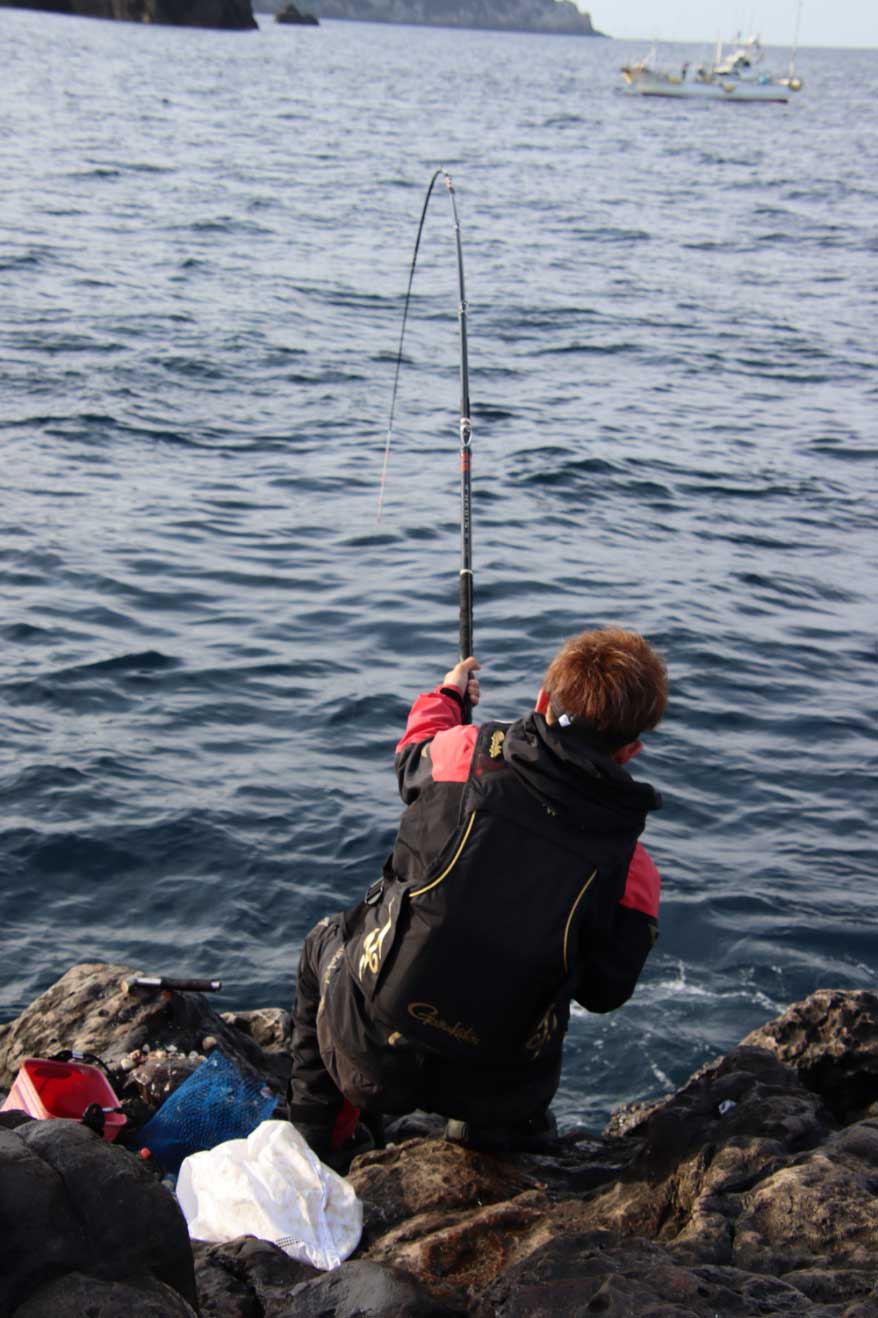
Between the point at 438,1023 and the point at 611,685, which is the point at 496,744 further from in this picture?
the point at 438,1023

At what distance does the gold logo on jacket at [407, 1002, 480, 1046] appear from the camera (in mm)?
3092

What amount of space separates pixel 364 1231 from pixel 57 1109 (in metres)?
0.84

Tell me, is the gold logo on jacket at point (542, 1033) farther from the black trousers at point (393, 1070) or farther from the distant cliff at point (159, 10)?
the distant cliff at point (159, 10)

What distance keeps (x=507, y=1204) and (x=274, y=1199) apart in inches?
21.7

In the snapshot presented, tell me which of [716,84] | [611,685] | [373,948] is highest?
[716,84]

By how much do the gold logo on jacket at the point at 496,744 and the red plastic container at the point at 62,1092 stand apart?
55.6 inches

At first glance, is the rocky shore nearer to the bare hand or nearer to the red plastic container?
the red plastic container

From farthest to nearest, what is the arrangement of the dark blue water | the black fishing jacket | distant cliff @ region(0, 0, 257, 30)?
→ distant cliff @ region(0, 0, 257, 30), the dark blue water, the black fishing jacket

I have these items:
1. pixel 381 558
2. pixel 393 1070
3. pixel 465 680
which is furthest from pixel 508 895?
pixel 381 558

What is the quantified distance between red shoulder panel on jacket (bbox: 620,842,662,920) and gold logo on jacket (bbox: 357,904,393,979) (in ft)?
1.68

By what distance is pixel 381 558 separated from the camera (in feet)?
32.0

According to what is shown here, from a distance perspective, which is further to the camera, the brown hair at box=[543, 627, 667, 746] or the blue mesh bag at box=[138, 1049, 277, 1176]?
the blue mesh bag at box=[138, 1049, 277, 1176]

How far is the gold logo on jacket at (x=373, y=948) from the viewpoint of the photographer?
312cm

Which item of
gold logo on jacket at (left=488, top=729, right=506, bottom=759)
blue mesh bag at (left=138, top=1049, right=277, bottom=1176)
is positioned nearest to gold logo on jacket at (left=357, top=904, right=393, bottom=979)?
gold logo on jacket at (left=488, top=729, right=506, bottom=759)
